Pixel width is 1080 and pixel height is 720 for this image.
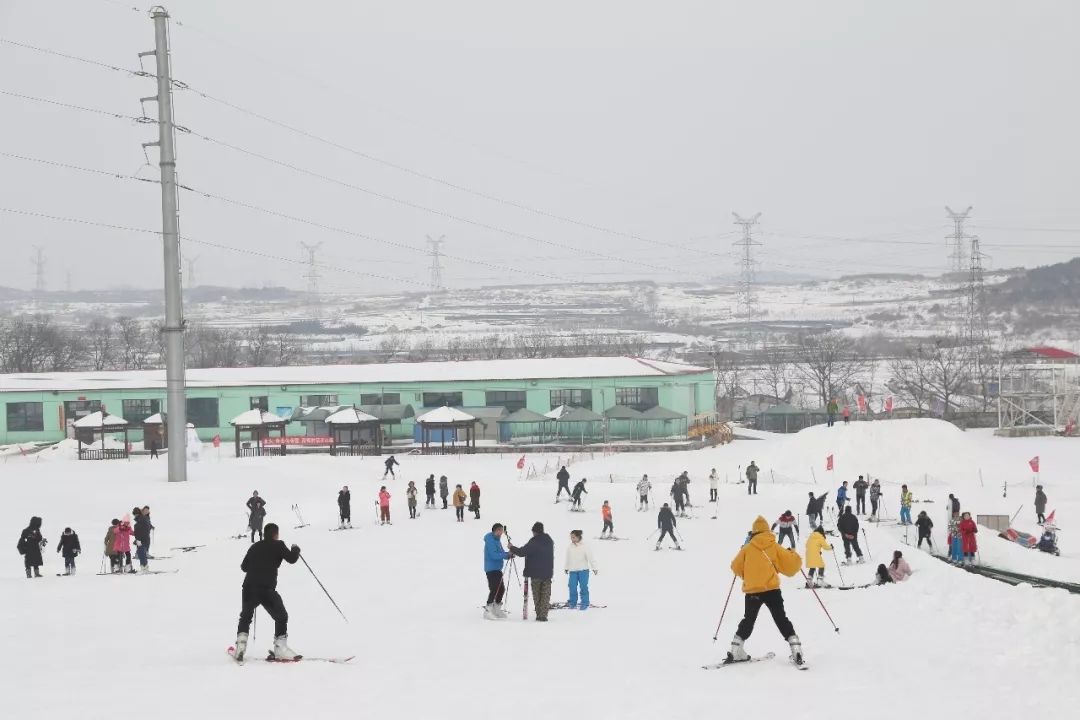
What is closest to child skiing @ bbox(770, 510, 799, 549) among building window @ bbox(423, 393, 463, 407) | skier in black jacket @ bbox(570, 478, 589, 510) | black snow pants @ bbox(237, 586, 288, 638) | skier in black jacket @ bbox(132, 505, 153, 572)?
skier in black jacket @ bbox(570, 478, 589, 510)

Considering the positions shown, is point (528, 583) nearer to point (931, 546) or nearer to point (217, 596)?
point (217, 596)

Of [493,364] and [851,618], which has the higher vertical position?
[493,364]

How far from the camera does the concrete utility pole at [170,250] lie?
121 feet

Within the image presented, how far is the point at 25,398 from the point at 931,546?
53.0 meters

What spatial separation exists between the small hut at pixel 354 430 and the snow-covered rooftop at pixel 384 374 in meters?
Result: 9.62

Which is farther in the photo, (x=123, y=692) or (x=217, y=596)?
(x=217, y=596)

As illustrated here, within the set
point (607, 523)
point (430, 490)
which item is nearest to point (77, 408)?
point (430, 490)

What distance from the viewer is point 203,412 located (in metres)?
64.7

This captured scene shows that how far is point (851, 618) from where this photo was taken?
14.7 meters

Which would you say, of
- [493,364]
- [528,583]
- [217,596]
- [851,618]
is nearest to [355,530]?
[217,596]

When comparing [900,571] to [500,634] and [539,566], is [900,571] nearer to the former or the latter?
→ [539,566]

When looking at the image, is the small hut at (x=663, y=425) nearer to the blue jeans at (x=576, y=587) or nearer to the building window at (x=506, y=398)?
the building window at (x=506, y=398)

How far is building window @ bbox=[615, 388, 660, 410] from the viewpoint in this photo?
61.7 m

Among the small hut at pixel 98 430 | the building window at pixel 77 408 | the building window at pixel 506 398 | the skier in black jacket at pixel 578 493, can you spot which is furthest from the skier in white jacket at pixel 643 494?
the building window at pixel 77 408
